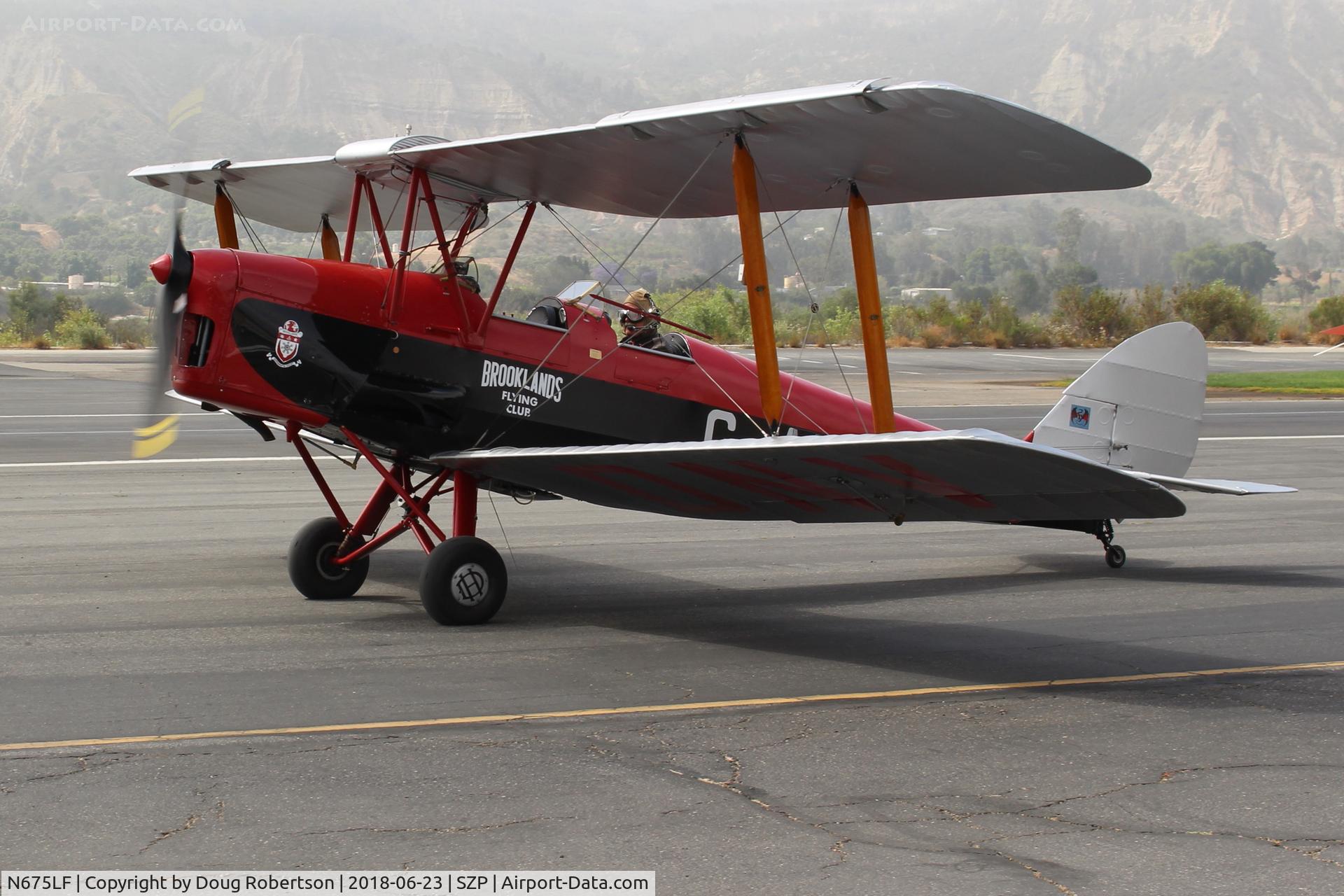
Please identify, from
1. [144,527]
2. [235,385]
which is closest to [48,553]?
[144,527]

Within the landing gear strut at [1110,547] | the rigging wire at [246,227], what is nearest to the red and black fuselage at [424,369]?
the rigging wire at [246,227]

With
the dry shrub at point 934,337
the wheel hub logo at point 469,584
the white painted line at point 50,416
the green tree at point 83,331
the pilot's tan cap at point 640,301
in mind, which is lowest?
the white painted line at point 50,416

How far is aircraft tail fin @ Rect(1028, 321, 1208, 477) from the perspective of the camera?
34.5ft

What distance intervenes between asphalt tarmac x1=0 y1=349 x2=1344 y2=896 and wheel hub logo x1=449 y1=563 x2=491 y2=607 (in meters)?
0.23

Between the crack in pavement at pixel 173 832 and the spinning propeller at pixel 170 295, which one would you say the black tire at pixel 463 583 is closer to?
the spinning propeller at pixel 170 295

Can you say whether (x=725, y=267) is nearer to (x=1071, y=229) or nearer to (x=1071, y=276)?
(x=1071, y=276)

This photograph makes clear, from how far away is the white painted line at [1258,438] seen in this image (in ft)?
70.5

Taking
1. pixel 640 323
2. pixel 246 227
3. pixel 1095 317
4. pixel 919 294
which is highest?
pixel 919 294

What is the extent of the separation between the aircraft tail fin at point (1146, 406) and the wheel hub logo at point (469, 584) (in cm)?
482

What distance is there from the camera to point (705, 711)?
21.1 feet

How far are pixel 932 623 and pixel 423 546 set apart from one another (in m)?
3.45

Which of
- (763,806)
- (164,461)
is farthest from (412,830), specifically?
(164,461)

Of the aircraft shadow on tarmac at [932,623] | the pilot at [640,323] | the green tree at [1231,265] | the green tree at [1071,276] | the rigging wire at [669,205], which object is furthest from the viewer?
the green tree at [1231,265]

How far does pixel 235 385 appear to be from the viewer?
7.79 metres
